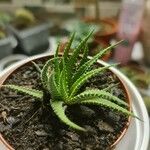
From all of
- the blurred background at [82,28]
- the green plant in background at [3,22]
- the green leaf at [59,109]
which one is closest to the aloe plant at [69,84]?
the green leaf at [59,109]

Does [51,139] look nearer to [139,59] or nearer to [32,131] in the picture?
[32,131]

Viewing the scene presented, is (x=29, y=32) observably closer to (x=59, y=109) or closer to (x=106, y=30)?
(x=106, y=30)

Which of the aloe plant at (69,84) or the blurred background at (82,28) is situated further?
the blurred background at (82,28)

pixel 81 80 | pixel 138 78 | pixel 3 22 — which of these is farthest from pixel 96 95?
pixel 3 22

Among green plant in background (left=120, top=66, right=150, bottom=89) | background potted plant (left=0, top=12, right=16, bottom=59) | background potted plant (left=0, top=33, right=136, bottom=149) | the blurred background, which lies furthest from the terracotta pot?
background potted plant (left=0, top=33, right=136, bottom=149)

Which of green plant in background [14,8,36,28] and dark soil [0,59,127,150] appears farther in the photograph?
green plant in background [14,8,36,28]

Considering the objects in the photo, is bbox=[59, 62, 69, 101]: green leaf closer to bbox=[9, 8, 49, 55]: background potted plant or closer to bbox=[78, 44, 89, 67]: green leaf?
bbox=[78, 44, 89, 67]: green leaf

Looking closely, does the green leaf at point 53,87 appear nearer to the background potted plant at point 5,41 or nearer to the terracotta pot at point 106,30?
the background potted plant at point 5,41
